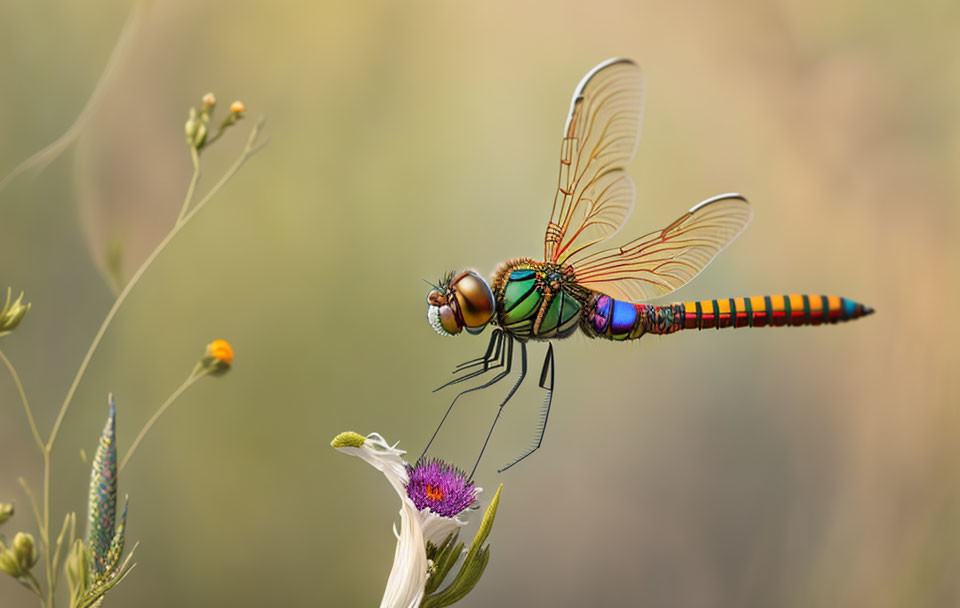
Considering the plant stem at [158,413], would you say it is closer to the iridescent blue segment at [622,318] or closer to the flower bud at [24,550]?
the flower bud at [24,550]

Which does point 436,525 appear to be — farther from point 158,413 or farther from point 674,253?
point 158,413

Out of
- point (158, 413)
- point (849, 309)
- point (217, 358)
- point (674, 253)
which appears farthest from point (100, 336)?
point (849, 309)

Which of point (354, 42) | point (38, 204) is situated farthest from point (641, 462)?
point (38, 204)

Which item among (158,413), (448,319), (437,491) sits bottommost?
(158,413)

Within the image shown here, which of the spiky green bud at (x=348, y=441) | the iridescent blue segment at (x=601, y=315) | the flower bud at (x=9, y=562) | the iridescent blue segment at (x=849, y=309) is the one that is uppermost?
the iridescent blue segment at (x=849, y=309)

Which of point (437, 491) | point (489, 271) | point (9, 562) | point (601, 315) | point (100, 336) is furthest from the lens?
point (489, 271)

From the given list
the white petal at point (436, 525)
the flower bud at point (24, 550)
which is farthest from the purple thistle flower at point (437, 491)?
the flower bud at point (24, 550)

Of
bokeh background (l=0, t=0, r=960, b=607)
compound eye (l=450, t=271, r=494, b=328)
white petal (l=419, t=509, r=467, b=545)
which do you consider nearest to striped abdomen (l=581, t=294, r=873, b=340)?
compound eye (l=450, t=271, r=494, b=328)
